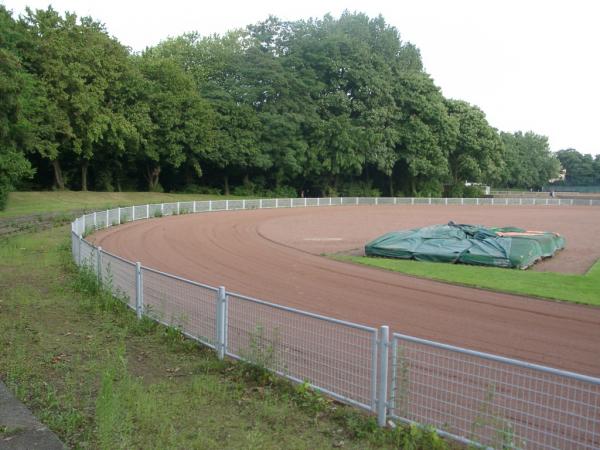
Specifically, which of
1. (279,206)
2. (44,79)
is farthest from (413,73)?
(44,79)

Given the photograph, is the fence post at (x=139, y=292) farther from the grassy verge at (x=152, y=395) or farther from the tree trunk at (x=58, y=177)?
the tree trunk at (x=58, y=177)

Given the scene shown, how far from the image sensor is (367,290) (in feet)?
50.0

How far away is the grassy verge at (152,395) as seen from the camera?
567cm

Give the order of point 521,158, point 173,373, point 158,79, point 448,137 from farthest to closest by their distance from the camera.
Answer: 1. point 521,158
2. point 448,137
3. point 158,79
4. point 173,373

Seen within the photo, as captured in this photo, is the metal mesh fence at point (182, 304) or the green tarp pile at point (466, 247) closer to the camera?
the metal mesh fence at point (182, 304)

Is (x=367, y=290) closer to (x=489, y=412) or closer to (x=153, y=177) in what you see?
(x=489, y=412)

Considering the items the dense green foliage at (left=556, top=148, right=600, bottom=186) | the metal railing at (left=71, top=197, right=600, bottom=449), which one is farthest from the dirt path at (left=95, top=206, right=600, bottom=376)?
the dense green foliage at (left=556, top=148, right=600, bottom=186)

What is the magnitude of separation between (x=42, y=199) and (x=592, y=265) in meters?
45.3

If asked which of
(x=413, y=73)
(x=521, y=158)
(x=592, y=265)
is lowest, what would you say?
(x=592, y=265)

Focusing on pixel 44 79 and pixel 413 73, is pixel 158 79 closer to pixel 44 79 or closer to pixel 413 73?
pixel 44 79

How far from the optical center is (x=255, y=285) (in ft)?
51.9

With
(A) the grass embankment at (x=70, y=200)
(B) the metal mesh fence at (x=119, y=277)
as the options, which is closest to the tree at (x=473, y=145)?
(A) the grass embankment at (x=70, y=200)

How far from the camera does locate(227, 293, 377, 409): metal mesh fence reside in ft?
22.7

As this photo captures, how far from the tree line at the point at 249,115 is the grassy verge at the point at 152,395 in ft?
134
